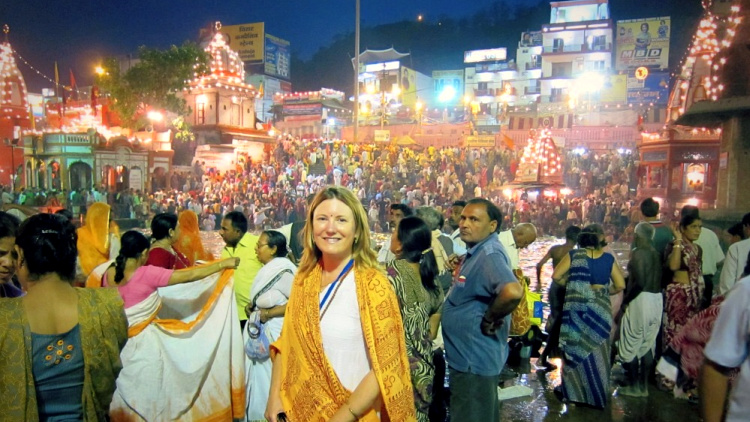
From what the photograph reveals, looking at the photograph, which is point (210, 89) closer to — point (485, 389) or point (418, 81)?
point (485, 389)

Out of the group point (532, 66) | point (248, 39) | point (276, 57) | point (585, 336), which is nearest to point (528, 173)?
point (585, 336)

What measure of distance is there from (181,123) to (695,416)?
34.4m

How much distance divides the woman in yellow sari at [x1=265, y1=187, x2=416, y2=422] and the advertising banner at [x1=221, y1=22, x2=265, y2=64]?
214 ft

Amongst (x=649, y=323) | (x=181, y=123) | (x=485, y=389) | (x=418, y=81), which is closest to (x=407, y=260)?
(x=485, y=389)

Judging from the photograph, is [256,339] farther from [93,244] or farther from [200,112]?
[200,112]

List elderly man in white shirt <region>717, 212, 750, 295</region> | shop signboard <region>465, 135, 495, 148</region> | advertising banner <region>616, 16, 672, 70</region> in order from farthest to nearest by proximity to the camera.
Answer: advertising banner <region>616, 16, 672, 70</region>
shop signboard <region>465, 135, 495, 148</region>
elderly man in white shirt <region>717, 212, 750, 295</region>

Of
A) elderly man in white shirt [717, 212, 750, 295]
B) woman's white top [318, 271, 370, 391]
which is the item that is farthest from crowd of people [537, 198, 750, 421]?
woman's white top [318, 271, 370, 391]

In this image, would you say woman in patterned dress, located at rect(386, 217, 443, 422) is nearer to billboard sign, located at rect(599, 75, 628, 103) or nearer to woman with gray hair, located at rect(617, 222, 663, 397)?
woman with gray hair, located at rect(617, 222, 663, 397)

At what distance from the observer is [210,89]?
35750 mm

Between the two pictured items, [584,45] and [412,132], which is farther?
[584,45]

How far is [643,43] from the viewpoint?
5572 centimetres

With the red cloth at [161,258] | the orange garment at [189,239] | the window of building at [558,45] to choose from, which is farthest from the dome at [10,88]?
the window of building at [558,45]

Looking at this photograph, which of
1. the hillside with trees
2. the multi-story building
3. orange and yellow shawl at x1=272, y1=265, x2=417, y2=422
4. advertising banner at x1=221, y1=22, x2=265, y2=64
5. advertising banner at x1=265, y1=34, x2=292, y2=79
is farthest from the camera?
the hillside with trees

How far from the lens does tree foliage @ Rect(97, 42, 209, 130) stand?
34.2m
